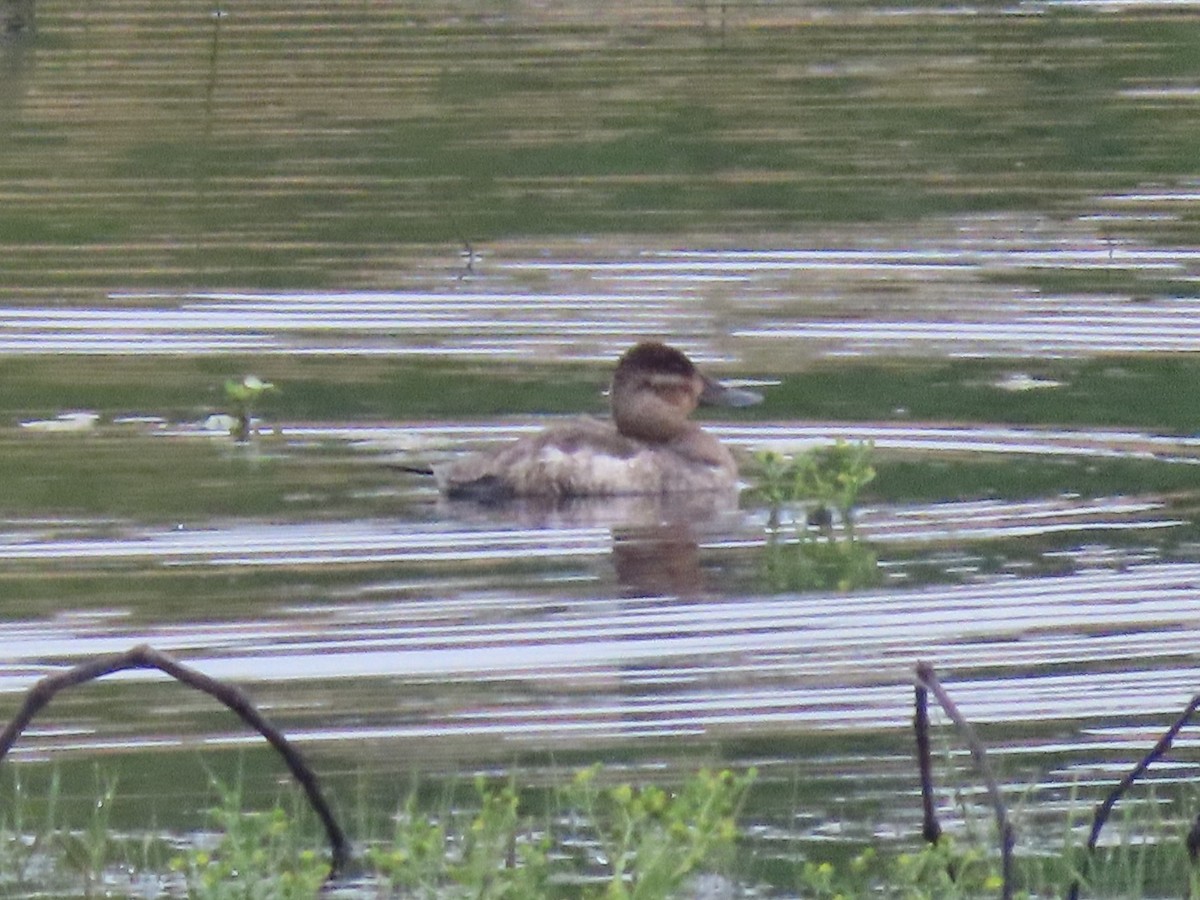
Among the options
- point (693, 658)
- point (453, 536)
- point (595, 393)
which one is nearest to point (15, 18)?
point (595, 393)

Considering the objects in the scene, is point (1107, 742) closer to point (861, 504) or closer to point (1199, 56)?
point (861, 504)

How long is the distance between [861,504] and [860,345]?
8.42 ft

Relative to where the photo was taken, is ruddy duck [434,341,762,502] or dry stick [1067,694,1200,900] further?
ruddy duck [434,341,762,502]

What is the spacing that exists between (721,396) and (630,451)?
2.15 ft

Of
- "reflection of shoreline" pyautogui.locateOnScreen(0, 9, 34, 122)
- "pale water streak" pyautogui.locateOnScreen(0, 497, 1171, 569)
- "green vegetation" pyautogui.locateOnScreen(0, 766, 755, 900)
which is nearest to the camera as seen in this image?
"green vegetation" pyautogui.locateOnScreen(0, 766, 755, 900)

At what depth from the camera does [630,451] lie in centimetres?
1190

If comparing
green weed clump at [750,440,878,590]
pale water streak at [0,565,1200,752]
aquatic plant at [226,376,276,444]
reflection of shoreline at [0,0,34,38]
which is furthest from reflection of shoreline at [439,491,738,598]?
reflection of shoreline at [0,0,34,38]

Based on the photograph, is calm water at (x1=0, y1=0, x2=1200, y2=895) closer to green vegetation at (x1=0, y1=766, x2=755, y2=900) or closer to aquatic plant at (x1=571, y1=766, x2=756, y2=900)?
green vegetation at (x1=0, y1=766, x2=755, y2=900)

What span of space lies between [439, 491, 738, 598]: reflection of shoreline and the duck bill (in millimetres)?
598

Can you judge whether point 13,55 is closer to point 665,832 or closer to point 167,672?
point 167,672

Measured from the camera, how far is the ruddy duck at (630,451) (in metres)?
11.5

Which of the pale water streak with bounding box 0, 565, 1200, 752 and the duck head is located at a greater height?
the duck head

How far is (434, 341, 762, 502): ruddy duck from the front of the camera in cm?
1148

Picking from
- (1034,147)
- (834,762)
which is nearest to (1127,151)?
(1034,147)
